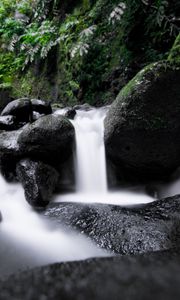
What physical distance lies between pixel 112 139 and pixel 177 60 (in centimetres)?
164

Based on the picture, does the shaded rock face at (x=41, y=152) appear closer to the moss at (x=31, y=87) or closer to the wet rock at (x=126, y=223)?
the wet rock at (x=126, y=223)

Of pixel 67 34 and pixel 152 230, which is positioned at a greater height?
pixel 67 34

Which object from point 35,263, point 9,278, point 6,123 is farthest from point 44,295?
point 6,123

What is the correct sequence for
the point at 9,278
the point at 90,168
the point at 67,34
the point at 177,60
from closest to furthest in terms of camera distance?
the point at 9,278, the point at 177,60, the point at 90,168, the point at 67,34

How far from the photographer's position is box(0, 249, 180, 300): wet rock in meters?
0.91

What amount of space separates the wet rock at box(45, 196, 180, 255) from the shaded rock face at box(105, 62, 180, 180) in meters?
1.09

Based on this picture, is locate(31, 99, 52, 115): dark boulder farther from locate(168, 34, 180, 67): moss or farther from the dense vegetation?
locate(168, 34, 180, 67): moss

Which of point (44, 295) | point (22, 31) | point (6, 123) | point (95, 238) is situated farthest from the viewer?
point (22, 31)

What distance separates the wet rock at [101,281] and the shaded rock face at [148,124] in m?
2.97

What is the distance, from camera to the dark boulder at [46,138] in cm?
420

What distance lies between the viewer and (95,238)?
8.84 ft

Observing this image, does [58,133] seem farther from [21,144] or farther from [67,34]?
[67,34]

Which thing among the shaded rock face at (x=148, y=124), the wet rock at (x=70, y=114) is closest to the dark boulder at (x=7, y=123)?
the wet rock at (x=70, y=114)

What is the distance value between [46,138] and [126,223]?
2.13 m
